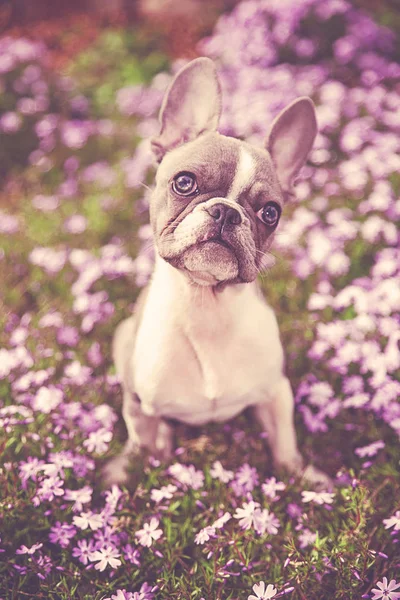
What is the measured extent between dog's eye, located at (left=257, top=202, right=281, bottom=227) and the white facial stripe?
142mm

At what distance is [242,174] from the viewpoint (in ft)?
7.45

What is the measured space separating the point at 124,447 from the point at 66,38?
619cm

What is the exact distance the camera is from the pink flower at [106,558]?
220 cm

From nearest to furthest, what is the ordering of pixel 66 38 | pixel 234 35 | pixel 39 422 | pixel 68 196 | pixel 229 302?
pixel 229 302 < pixel 39 422 < pixel 68 196 < pixel 234 35 < pixel 66 38

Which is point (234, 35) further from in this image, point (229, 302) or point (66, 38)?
point (229, 302)

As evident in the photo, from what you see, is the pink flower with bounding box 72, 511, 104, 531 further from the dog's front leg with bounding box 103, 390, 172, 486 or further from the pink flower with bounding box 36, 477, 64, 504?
the dog's front leg with bounding box 103, 390, 172, 486

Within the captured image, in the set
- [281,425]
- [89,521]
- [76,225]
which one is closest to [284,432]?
[281,425]

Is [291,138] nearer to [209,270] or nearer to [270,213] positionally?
[270,213]

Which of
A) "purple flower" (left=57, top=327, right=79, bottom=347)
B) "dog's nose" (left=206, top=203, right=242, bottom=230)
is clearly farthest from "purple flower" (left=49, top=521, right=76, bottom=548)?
"dog's nose" (left=206, top=203, right=242, bottom=230)

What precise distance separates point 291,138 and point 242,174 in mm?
506

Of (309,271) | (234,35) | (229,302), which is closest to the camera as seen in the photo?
(229,302)

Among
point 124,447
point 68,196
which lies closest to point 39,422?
point 124,447

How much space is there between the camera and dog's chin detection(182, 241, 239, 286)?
216 centimetres

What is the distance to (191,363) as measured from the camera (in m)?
2.54
